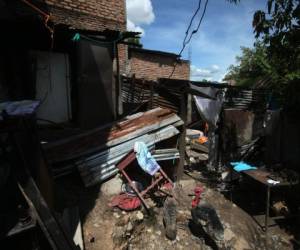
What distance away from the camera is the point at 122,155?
5391mm

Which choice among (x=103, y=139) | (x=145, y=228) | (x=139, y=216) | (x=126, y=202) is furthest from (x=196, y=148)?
(x=145, y=228)

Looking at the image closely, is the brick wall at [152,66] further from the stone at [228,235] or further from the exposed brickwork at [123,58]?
the stone at [228,235]

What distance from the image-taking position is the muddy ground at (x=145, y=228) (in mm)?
4039

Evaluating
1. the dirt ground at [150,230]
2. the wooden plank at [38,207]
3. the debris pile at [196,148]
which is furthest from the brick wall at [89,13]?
the wooden plank at [38,207]

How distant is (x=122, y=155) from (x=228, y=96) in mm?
7044

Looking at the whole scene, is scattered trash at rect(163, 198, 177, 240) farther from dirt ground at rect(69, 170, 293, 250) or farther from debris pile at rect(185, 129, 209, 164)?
debris pile at rect(185, 129, 209, 164)

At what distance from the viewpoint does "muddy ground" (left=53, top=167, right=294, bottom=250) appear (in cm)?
404

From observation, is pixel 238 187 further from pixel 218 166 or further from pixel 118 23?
pixel 118 23

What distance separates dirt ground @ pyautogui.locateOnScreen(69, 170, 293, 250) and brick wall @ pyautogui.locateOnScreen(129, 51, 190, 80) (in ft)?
26.6

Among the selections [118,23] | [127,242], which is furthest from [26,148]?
[118,23]

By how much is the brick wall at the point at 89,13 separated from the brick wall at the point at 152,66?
3298 millimetres

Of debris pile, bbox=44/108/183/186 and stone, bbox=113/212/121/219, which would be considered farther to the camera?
debris pile, bbox=44/108/183/186

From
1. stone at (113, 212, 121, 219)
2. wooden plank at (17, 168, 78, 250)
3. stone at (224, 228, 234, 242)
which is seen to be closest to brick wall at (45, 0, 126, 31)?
stone at (113, 212, 121, 219)

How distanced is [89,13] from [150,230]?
263 inches
